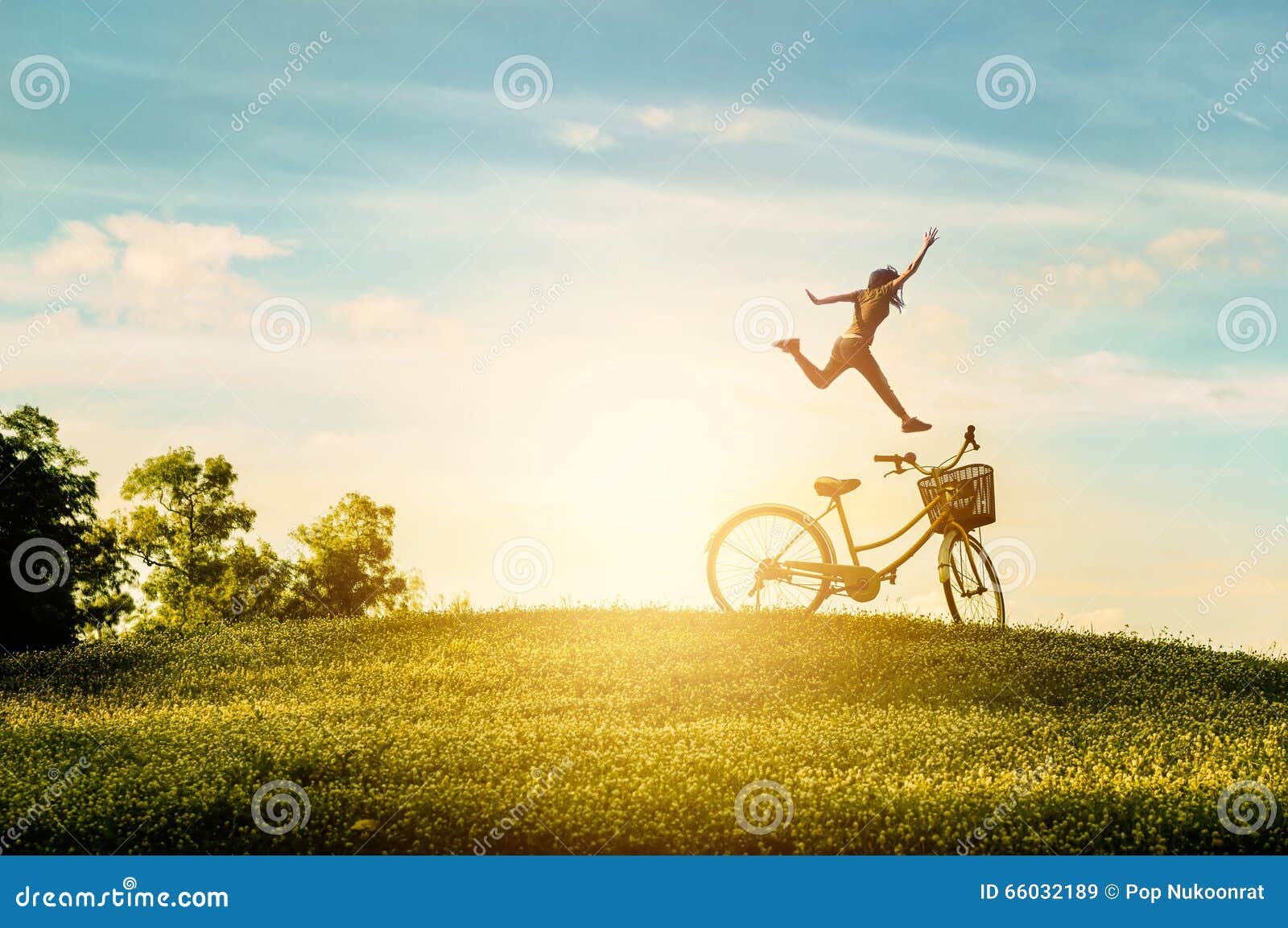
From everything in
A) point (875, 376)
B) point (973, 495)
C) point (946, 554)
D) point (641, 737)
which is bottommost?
point (641, 737)

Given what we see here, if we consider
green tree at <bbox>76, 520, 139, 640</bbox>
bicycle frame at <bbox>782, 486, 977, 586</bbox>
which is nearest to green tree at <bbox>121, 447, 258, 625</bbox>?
green tree at <bbox>76, 520, 139, 640</bbox>

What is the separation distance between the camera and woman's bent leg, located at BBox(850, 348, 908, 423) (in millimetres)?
14016

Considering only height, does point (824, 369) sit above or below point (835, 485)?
above

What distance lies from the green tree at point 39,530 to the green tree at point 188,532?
264 centimetres

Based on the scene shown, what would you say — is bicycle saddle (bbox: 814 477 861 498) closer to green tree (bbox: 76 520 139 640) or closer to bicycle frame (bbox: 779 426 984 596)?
bicycle frame (bbox: 779 426 984 596)

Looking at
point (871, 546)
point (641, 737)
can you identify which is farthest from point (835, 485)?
point (641, 737)

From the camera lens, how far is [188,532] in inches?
1251

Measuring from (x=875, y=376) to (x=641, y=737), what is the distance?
20.6 feet

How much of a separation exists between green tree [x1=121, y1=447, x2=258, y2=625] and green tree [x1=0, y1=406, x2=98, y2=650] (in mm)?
2635

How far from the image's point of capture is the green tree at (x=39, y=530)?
24453 mm

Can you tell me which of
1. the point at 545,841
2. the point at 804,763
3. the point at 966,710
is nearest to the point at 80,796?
the point at 545,841

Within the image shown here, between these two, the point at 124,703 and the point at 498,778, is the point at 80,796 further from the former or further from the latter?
the point at 124,703

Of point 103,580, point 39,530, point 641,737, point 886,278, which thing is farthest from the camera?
point 103,580

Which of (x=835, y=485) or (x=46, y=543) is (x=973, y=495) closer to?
(x=835, y=485)
